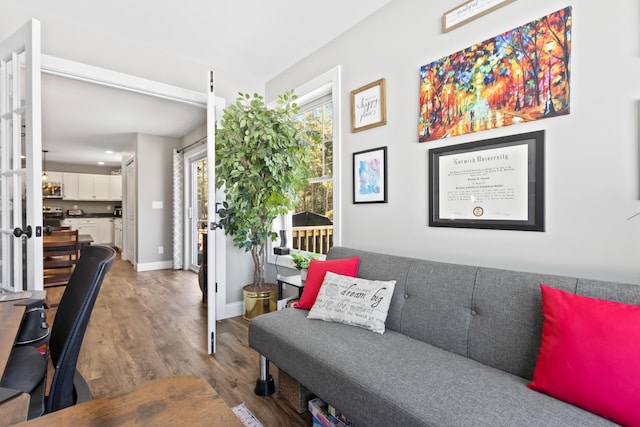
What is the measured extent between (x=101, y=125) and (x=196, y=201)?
185 cm

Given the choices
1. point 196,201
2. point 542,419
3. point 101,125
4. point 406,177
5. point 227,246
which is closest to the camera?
point 542,419

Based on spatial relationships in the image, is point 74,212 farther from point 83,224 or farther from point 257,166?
point 257,166

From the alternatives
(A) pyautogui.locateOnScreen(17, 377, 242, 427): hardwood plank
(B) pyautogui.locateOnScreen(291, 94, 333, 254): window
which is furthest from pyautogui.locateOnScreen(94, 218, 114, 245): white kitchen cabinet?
(A) pyautogui.locateOnScreen(17, 377, 242, 427): hardwood plank

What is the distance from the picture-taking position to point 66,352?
945mm

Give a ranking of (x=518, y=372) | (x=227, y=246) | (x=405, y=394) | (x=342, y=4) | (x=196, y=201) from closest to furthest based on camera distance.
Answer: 1. (x=405, y=394)
2. (x=518, y=372)
3. (x=342, y=4)
4. (x=227, y=246)
5. (x=196, y=201)

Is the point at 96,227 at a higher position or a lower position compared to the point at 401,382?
higher

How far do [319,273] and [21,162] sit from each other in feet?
6.53

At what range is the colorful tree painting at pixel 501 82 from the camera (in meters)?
1.49

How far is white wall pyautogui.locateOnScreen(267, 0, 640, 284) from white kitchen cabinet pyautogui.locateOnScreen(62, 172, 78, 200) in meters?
8.96

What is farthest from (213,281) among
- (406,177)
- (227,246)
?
(406,177)

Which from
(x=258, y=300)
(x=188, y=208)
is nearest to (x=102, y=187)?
(x=188, y=208)

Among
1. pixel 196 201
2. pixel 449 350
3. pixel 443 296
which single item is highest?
pixel 196 201

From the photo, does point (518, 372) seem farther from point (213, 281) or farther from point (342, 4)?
point (342, 4)

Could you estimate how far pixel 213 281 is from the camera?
8.24 feet
